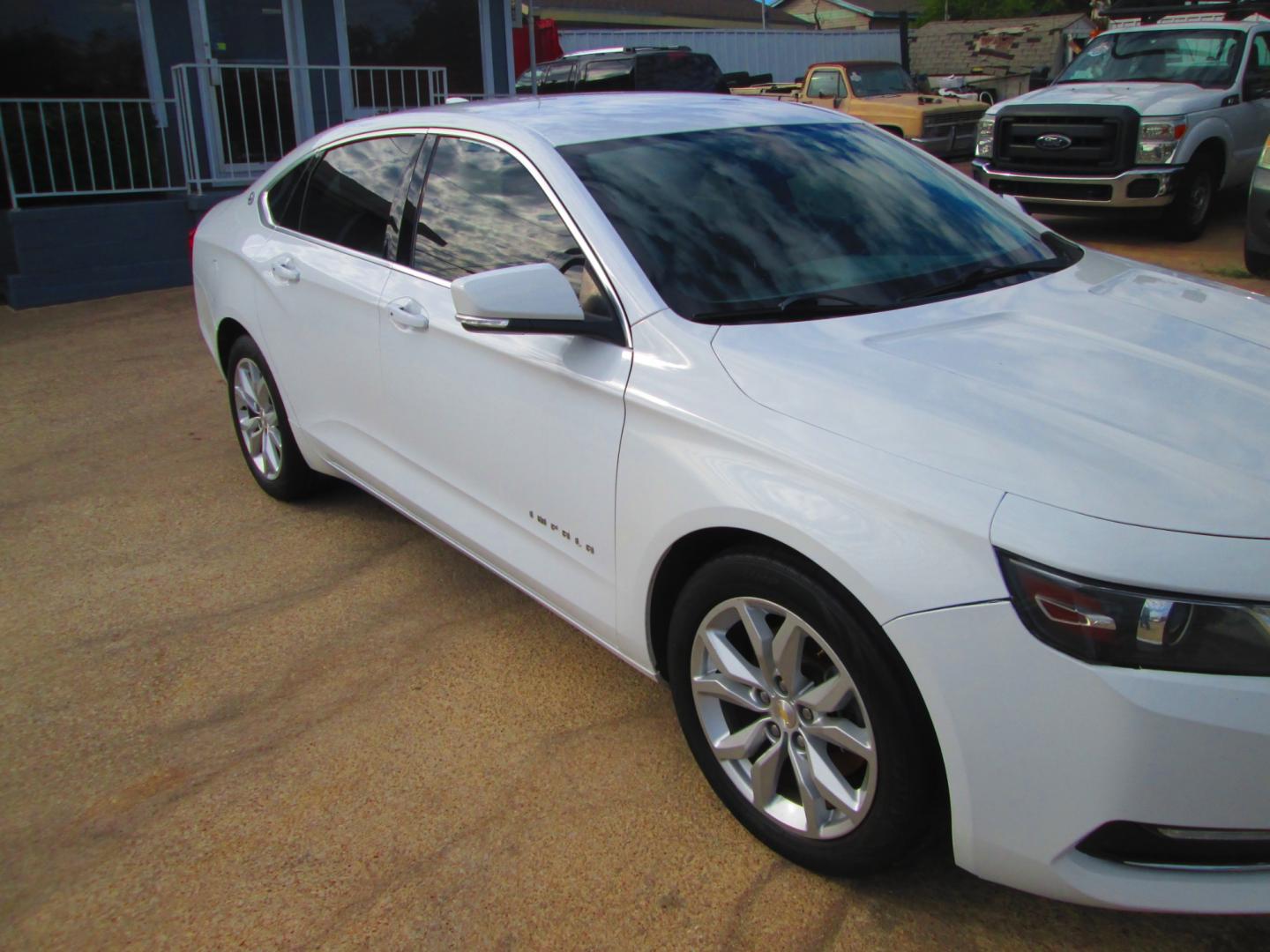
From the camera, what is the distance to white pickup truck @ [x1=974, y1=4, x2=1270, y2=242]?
1003cm

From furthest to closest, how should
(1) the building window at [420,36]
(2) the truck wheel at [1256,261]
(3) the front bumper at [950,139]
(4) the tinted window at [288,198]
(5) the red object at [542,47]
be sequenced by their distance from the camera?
(5) the red object at [542,47]
(3) the front bumper at [950,139]
(1) the building window at [420,36]
(2) the truck wheel at [1256,261]
(4) the tinted window at [288,198]

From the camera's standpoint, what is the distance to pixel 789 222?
3.11 m

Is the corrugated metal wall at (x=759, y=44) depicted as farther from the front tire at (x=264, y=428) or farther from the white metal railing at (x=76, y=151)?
the front tire at (x=264, y=428)

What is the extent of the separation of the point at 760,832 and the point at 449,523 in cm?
141

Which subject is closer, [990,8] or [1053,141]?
[1053,141]

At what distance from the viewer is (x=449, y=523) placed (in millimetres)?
3471

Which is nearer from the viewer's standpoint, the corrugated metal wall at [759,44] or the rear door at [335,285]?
the rear door at [335,285]

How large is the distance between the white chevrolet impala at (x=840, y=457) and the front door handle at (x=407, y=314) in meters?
0.01

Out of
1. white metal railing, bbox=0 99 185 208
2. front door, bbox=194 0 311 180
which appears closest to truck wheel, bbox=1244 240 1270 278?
white metal railing, bbox=0 99 185 208

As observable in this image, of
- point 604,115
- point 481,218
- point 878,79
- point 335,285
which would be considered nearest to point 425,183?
point 481,218

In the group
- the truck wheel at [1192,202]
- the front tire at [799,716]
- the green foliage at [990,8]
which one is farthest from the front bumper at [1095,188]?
the green foliage at [990,8]

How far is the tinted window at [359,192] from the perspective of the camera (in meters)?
3.79

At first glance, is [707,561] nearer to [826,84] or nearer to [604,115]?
[604,115]

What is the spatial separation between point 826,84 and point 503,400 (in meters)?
15.9
